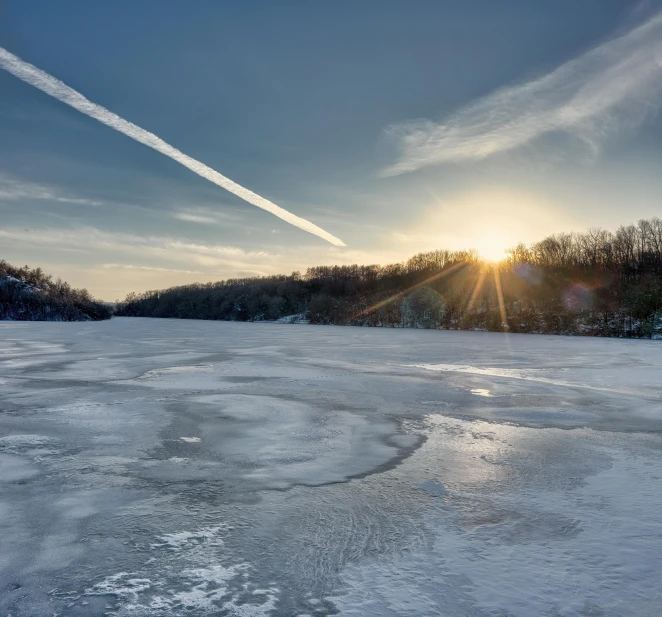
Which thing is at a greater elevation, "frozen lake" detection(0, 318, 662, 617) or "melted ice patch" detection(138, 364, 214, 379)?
"melted ice patch" detection(138, 364, 214, 379)

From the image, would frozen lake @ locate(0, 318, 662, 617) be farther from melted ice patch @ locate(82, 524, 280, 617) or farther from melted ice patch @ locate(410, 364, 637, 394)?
melted ice patch @ locate(410, 364, 637, 394)

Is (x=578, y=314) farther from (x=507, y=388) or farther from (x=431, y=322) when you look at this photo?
(x=507, y=388)

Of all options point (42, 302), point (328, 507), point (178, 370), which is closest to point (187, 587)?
point (328, 507)

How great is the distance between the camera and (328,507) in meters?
3.91

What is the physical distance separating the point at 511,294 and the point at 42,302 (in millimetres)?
86799

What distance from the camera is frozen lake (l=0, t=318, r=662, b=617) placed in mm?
2658

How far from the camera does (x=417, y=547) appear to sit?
3207 millimetres

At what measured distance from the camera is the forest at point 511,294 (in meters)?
54.1

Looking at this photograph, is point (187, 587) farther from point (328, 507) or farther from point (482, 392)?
point (482, 392)

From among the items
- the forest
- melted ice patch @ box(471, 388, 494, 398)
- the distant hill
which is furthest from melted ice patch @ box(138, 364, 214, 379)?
the distant hill

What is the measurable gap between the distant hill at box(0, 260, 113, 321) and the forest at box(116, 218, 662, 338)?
112 feet

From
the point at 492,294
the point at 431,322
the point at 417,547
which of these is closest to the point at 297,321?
the point at 431,322

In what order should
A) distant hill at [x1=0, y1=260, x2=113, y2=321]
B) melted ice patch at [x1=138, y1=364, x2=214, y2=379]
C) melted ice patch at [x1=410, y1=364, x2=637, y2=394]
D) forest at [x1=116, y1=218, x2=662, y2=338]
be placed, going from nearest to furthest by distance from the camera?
melted ice patch at [x1=410, y1=364, x2=637, y2=394] → melted ice patch at [x1=138, y1=364, x2=214, y2=379] → forest at [x1=116, y1=218, x2=662, y2=338] → distant hill at [x1=0, y1=260, x2=113, y2=321]

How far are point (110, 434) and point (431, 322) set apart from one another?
222 ft
